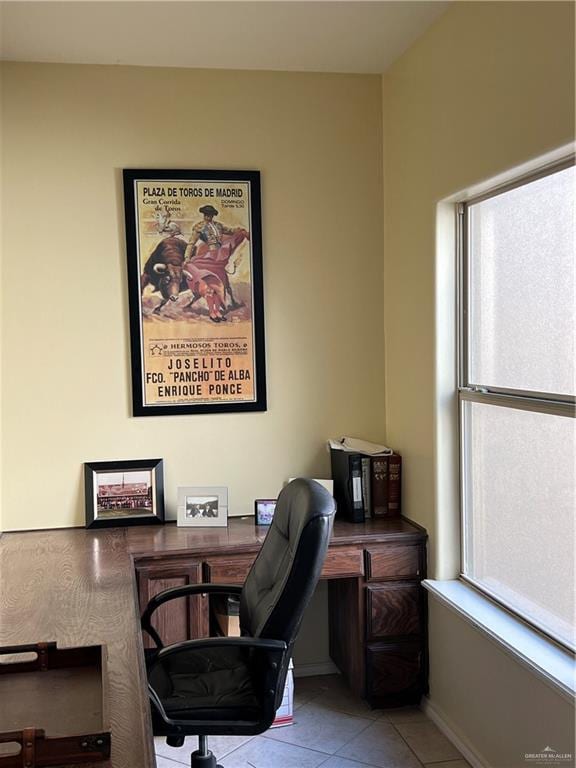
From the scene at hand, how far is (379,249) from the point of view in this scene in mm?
3617

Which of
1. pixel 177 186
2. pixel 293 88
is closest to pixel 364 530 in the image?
pixel 177 186

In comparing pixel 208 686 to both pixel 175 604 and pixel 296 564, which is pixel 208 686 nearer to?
pixel 296 564

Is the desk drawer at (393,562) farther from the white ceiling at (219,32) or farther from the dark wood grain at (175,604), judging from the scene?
the white ceiling at (219,32)

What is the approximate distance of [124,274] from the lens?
3.39 metres

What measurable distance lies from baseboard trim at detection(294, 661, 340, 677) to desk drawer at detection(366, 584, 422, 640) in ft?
1.87

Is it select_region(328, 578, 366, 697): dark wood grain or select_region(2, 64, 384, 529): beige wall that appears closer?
select_region(328, 578, 366, 697): dark wood grain

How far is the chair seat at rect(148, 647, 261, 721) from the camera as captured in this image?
2.20 meters

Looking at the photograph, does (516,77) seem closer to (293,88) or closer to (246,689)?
(293,88)

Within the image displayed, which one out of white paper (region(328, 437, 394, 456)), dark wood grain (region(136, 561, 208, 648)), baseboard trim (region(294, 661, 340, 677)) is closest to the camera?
dark wood grain (region(136, 561, 208, 648))

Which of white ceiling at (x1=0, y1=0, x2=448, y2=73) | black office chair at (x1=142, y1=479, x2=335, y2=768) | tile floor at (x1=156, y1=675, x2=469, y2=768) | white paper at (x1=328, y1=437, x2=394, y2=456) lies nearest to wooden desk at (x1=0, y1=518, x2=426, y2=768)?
tile floor at (x1=156, y1=675, x2=469, y2=768)

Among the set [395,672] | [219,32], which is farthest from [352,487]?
[219,32]

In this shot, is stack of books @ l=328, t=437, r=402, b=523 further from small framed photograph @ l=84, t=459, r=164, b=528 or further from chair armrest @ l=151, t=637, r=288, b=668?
chair armrest @ l=151, t=637, r=288, b=668

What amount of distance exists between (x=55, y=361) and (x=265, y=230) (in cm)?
106

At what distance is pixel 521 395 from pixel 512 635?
2.51 feet
